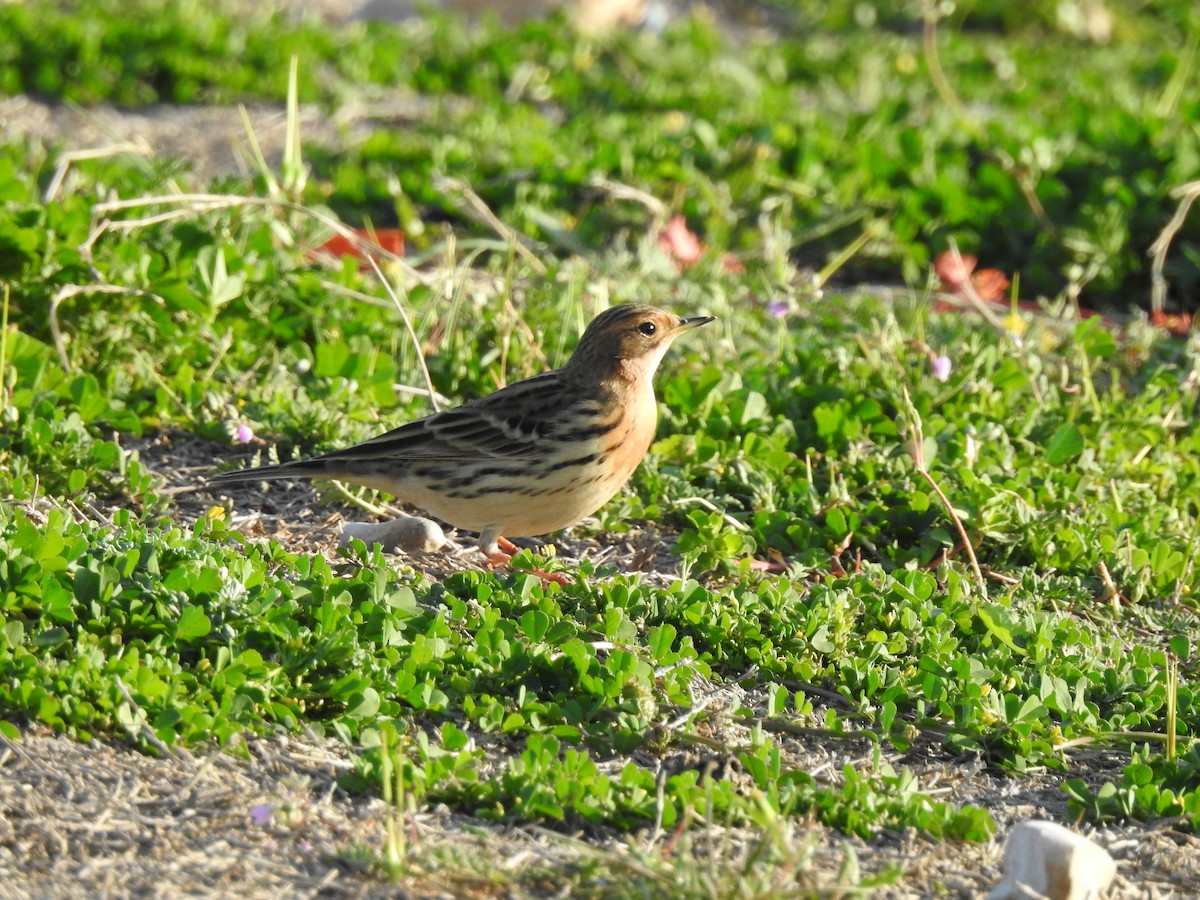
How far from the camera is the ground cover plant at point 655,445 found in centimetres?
443

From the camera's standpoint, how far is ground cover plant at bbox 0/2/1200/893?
174 inches

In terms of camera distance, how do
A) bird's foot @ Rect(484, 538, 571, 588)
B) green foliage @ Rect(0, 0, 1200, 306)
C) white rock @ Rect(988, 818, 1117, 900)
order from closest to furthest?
white rock @ Rect(988, 818, 1117, 900), bird's foot @ Rect(484, 538, 571, 588), green foliage @ Rect(0, 0, 1200, 306)

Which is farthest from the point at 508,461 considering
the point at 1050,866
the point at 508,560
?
the point at 1050,866

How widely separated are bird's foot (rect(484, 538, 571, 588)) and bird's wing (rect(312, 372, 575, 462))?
1.21 ft

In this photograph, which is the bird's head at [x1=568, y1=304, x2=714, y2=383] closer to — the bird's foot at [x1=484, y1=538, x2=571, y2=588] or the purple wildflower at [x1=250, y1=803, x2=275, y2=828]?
the bird's foot at [x1=484, y1=538, x2=571, y2=588]

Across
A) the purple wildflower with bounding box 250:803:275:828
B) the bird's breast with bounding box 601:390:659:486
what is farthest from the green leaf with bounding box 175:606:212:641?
the bird's breast with bounding box 601:390:659:486

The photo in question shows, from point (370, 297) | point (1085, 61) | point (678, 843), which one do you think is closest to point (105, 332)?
point (370, 297)

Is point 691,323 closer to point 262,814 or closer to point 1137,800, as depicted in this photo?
point 1137,800

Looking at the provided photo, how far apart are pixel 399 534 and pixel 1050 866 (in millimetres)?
2774

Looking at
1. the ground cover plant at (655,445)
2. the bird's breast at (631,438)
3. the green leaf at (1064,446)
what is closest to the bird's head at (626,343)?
the bird's breast at (631,438)

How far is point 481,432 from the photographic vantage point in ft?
19.6

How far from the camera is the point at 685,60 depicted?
12.5 metres

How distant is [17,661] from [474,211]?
5363 millimetres

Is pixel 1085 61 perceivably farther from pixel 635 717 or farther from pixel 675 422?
pixel 635 717
